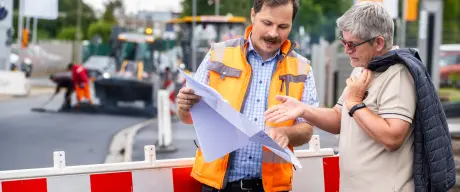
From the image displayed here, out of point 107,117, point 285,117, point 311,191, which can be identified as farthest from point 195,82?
point 107,117

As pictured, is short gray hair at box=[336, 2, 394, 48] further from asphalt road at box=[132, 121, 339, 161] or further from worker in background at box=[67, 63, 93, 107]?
worker in background at box=[67, 63, 93, 107]

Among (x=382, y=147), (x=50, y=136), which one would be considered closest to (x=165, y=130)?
(x=50, y=136)

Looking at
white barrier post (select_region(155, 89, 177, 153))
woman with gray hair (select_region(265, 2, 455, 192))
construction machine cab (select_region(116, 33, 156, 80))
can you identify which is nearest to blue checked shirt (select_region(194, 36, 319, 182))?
woman with gray hair (select_region(265, 2, 455, 192))

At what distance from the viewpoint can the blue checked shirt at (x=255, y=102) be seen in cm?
347

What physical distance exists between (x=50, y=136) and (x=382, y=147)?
12718 mm

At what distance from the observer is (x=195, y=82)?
321 cm

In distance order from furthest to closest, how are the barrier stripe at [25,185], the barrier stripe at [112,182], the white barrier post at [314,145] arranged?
the white barrier post at [314,145] < the barrier stripe at [112,182] < the barrier stripe at [25,185]

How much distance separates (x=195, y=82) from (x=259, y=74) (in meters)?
0.41

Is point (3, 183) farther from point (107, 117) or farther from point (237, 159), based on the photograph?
point (107, 117)

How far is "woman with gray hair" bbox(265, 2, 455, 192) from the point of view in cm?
302

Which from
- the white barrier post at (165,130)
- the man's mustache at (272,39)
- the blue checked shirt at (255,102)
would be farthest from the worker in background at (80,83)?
the man's mustache at (272,39)

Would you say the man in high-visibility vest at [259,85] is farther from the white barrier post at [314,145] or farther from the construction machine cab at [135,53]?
the construction machine cab at [135,53]

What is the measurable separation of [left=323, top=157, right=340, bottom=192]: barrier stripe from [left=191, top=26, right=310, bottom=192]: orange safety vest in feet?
2.51

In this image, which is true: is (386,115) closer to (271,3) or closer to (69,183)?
(271,3)
